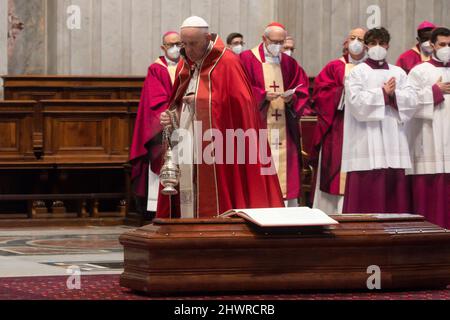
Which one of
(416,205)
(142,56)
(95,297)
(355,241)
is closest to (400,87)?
(416,205)

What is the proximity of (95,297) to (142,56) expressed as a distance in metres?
10.2

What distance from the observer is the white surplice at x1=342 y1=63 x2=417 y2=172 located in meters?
10.1

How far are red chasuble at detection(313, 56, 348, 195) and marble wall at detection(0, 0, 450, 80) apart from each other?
360 cm

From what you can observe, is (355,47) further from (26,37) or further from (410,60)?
(26,37)

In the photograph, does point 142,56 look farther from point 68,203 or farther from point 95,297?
point 95,297

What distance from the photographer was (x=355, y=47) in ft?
39.4

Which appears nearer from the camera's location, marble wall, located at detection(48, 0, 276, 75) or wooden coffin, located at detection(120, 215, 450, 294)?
wooden coffin, located at detection(120, 215, 450, 294)

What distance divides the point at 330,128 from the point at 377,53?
70.3 inches

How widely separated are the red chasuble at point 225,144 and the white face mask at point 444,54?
359cm

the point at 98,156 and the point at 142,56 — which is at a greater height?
the point at 142,56

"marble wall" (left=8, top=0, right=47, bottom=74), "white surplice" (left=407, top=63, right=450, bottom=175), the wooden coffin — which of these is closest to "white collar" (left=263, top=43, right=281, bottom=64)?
"white surplice" (left=407, top=63, right=450, bottom=175)

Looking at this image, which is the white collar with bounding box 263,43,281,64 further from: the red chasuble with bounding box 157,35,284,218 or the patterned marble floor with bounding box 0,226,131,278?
the red chasuble with bounding box 157,35,284,218

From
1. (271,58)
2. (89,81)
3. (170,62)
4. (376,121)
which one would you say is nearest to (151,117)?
(170,62)

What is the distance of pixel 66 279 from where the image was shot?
702 centimetres
